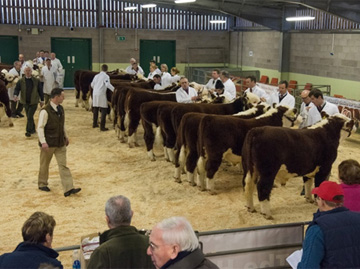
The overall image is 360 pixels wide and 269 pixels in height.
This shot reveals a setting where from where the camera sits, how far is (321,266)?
3334 mm

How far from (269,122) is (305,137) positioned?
1.16 meters

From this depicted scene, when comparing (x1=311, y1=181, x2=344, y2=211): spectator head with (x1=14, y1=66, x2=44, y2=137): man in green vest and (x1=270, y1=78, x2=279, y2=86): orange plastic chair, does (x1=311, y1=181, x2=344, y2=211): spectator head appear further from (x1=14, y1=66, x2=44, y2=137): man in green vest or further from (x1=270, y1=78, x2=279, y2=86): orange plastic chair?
(x1=270, y1=78, x2=279, y2=86): orange plastic chair

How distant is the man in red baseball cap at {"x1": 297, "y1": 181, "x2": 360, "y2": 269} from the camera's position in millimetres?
3234

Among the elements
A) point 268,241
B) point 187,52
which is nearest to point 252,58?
point 187,52

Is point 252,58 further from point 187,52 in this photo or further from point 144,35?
point 144,35

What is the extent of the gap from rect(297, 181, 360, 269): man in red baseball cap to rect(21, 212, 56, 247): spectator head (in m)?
1.68

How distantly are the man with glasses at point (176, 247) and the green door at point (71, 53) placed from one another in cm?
2158

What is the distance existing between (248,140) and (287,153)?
570 millimetres

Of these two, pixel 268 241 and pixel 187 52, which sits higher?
pixel 187 52

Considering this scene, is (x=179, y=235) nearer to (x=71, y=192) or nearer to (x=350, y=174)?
(x=350, y=174)

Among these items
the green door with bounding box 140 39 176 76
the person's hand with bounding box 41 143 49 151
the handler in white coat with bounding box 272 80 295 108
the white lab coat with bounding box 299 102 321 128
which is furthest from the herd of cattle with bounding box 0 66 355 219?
the green door with bounding box 140 39 176 76

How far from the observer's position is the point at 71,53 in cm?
2341

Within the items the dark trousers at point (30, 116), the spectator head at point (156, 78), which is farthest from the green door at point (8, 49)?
the spectator head at point (156, 78)

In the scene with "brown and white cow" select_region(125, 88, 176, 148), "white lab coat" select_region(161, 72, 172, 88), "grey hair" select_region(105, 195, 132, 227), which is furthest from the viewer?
"white lab coat" select_region(161, 72, 172, 88)
